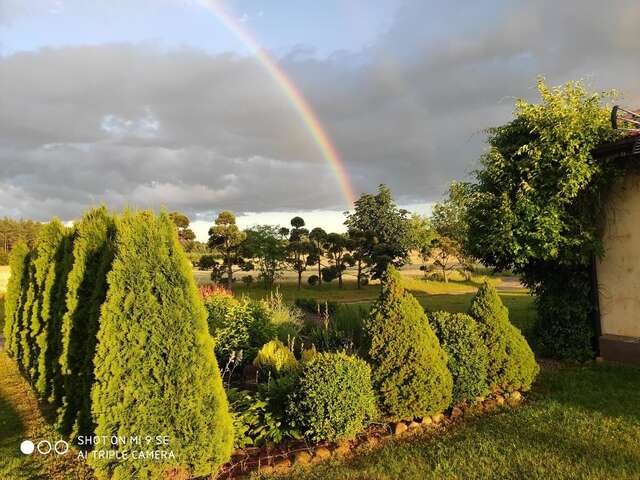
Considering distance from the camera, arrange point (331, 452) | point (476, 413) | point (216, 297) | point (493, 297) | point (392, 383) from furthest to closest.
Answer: point (216, 297) → point (493, 297) → point (476, 413) → point (392, 383) → point (331, 452)

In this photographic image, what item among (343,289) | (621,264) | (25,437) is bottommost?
(343,289)

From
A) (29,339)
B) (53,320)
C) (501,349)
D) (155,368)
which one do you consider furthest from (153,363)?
(29,339)

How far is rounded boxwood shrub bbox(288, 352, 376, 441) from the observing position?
4.31 m

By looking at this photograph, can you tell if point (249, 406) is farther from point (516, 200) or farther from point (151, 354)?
point (516, 200)

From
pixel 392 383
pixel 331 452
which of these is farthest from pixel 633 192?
pixel 331 452

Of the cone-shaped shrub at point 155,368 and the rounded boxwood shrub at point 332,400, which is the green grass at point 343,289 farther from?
the cone-shaped shrub at point 155,368

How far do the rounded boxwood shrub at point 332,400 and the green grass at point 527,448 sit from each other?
12.8 inches

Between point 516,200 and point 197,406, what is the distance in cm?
655

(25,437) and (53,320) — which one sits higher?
(53,320)

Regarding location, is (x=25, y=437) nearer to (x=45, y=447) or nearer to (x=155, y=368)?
(x=45, y=447)

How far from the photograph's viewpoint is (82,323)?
16.2 feet

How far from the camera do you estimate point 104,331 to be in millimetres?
3566

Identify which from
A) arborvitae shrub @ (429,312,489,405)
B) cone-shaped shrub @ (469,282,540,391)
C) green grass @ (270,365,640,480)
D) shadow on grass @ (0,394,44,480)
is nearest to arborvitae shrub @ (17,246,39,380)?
shadow on grass @ (0,394,44,480)

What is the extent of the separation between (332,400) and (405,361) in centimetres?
101
